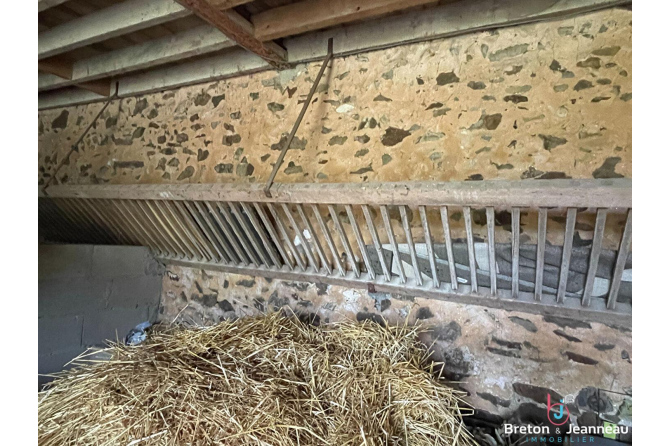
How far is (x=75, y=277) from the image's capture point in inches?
102

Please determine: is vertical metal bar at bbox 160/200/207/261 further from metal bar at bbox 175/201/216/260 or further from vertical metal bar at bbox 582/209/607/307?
vertical metal bar at bbox 582/209/607/307

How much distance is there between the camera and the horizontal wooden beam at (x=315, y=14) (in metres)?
1.79

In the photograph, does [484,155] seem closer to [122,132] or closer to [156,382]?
[156,382]

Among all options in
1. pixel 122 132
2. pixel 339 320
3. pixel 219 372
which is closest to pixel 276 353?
pixel 219 372

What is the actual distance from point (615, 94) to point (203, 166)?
99.8 inches

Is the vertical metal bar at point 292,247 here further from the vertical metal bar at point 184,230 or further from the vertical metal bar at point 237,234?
the vertical metal bar at point 184,230

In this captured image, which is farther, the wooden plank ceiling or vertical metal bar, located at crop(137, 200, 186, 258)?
vertical metal bar, located at crop(137, 200, 186, 258)

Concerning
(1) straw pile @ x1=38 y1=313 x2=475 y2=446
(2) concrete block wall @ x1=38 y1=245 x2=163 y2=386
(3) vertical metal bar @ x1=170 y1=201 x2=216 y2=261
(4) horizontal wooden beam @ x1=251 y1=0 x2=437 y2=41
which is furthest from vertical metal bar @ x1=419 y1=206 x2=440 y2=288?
(2) concrete block wall @ x1=38 y1=245 x2=163 y2=386

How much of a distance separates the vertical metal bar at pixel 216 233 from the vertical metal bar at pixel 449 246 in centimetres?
145

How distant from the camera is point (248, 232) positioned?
227 centimetres

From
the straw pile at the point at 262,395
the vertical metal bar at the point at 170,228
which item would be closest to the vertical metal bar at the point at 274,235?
the straw pile at the point at 262,395

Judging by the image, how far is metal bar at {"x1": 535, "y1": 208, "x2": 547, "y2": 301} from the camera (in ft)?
4.68

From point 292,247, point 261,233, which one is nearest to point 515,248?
point 292,247

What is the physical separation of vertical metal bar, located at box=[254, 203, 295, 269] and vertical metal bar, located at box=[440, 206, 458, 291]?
1.00 metres
